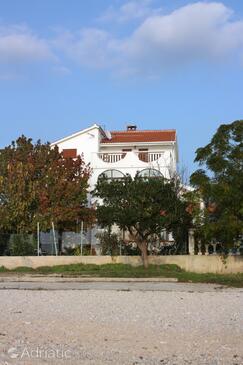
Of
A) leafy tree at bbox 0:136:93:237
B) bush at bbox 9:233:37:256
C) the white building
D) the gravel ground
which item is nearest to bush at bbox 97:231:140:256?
leafy tree at bbox 0:136:93:237

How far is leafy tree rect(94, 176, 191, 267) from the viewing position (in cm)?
2928

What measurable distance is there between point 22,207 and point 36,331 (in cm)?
2305

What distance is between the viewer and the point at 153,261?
30.6 m

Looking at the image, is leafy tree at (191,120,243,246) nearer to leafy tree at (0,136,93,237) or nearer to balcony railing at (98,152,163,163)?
leafy tree at (0,136,93,237)

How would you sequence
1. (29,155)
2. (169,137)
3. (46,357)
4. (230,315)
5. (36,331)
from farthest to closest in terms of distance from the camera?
(169,137)
(29,155)
(230,315)
(36,331)
(46,357)

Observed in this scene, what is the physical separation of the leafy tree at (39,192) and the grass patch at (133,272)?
3.76 meters

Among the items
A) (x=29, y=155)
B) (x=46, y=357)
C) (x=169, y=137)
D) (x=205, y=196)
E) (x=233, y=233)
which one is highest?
(x=169, y=137)

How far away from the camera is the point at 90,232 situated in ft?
126

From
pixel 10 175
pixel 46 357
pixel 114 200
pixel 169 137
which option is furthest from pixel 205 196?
pixel 169 137

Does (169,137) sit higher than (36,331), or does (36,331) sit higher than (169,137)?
(169,137)

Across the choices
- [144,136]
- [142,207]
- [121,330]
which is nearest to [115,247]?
[142,207]

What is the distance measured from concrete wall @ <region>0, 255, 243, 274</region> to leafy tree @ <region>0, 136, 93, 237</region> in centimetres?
290

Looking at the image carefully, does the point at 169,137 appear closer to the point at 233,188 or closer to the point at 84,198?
the point at 84,198

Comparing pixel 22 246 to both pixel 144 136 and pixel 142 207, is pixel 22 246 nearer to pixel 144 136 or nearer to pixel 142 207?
pixel 142 207
